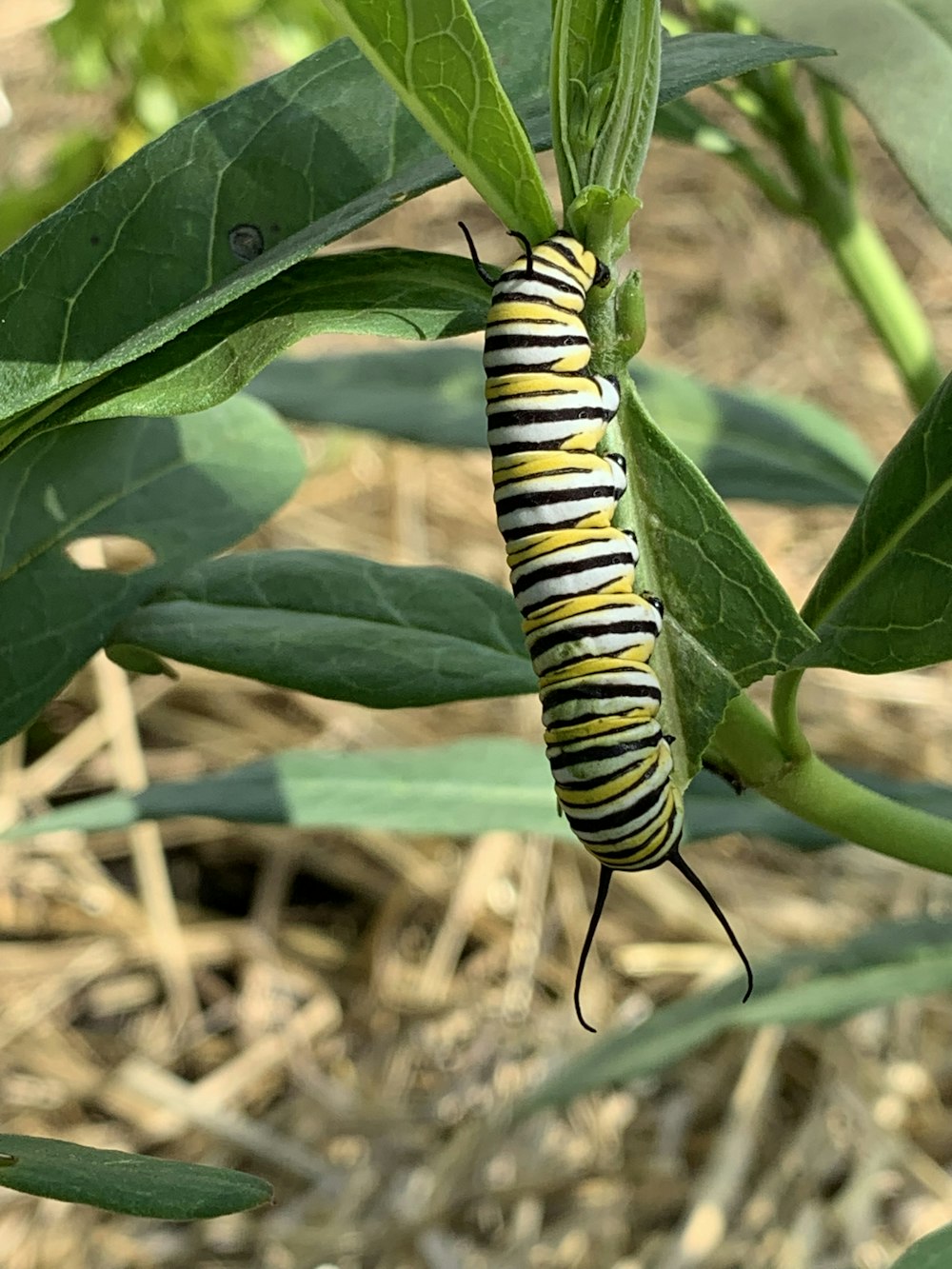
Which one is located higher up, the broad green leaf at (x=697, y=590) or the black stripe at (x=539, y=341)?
the black stripe at (x=539, y=341)

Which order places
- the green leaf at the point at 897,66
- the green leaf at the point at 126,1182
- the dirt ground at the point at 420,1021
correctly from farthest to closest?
the dirt ground at the point at 420,1021 < the green leaf at the point at 897,66 < the green leaf at the point at 126,1182

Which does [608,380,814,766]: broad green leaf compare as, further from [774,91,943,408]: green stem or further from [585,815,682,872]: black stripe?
[774,91,943,408]: green stem

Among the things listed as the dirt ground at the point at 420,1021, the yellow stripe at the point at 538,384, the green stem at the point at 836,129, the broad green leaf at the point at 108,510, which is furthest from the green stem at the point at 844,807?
the dirt ground at the point at 420,1021

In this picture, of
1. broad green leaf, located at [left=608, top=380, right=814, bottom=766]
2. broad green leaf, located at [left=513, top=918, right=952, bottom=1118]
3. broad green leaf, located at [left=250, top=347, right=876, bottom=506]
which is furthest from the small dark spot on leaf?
broad green leaf, located at [left=513, top=918, right=952, bottom=1118]

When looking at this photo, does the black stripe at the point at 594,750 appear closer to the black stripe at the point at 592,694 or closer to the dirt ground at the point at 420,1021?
the black stripe at the point at 592,694

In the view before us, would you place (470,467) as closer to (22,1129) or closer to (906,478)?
(22,1129)

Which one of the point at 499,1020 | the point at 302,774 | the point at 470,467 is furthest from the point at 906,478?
the point at 470,467
